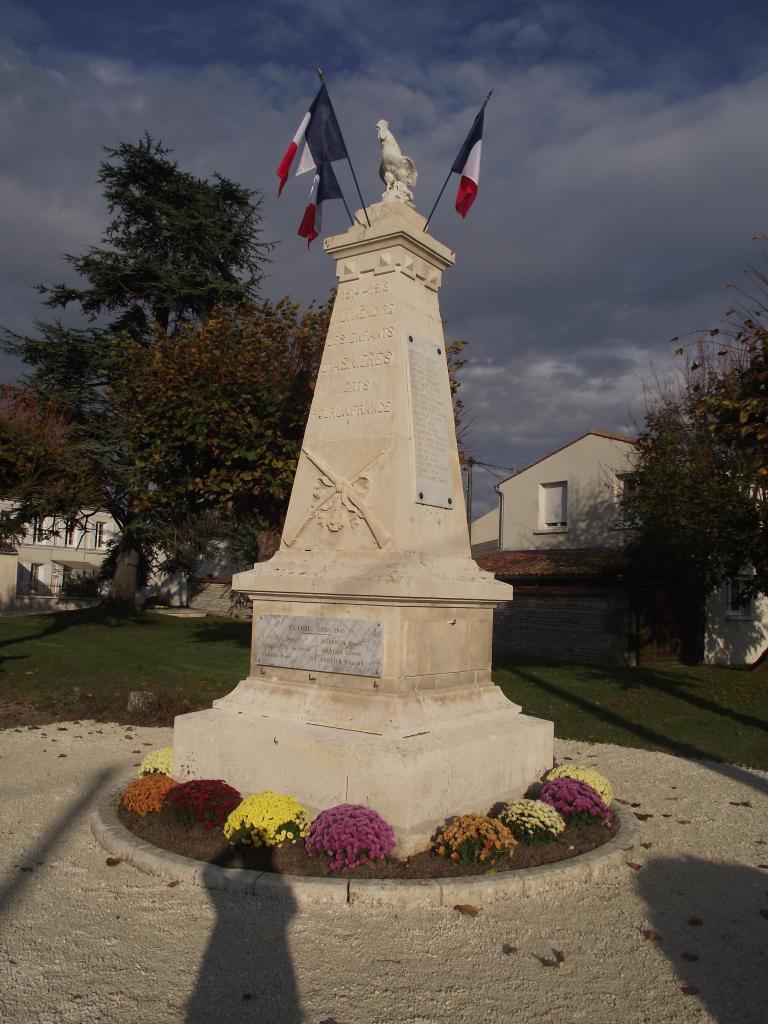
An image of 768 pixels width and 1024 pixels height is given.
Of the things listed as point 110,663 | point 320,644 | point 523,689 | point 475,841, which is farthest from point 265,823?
point 110,663

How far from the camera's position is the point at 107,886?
16.5 ft

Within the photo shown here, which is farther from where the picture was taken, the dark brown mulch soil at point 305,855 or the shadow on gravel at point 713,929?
the dark brown mulch soil at point 305,855

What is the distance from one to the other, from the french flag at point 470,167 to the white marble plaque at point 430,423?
178cm

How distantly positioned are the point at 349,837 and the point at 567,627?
1902 cm

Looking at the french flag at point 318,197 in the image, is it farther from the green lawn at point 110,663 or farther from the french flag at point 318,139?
the green lawn at point 110,663

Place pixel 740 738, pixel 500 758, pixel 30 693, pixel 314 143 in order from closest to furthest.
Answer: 1. pixel 500 758
2. pixel 314 143
3. pixel 740 738
4. pixel 30 693

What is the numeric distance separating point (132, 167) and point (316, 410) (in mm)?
25037

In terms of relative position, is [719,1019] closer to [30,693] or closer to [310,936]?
[310,936]

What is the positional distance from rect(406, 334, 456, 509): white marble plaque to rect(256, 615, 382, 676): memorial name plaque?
1.26m

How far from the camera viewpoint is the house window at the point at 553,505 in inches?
1103

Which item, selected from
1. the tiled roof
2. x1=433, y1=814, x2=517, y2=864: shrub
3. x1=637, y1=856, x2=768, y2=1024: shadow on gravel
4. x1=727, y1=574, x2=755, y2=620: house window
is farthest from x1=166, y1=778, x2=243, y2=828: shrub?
x1=727, y1=574, x2=755, y2=620: house window

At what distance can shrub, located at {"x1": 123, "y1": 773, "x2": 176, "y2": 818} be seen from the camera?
6.05 metres

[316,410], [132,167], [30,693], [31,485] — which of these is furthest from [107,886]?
[132,167]

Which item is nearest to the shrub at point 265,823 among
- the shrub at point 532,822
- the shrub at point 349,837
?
the shrub at point 349,837
